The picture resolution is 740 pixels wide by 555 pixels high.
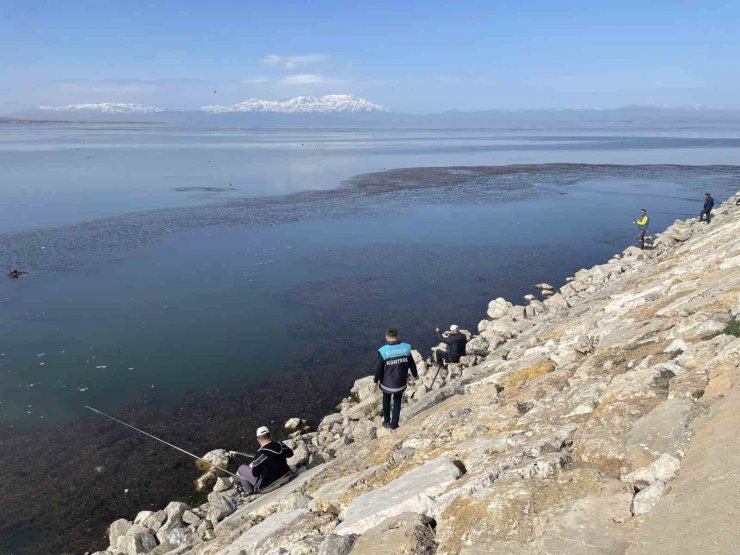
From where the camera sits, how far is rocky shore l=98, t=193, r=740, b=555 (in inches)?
196

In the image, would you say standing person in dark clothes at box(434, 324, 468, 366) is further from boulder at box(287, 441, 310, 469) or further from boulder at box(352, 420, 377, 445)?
boulder at box(287, 441, 310, 469)

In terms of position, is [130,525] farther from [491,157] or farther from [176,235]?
[491,157]

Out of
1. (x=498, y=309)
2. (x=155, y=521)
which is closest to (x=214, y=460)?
(x=155, y=521)

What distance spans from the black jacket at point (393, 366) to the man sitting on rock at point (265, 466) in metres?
2.41

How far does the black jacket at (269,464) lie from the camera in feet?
35.4

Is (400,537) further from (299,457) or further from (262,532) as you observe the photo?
(299,457)

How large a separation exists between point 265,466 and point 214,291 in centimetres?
1569

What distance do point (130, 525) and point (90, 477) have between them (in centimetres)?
295

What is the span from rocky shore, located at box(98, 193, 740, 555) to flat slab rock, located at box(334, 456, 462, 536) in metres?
0.02

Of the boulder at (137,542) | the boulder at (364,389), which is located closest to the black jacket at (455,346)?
the boulder at (364,389)

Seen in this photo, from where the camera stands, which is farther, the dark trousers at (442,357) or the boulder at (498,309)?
the boulder at (498,309)

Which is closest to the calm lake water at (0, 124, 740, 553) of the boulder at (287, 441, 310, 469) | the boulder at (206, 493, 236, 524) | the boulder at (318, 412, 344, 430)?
the boulder at (318, 412, 344, 430)

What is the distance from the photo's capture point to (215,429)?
50.3ft

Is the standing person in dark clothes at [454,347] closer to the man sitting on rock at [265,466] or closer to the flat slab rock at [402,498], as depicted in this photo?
the man sitting on rock at [265,466]
